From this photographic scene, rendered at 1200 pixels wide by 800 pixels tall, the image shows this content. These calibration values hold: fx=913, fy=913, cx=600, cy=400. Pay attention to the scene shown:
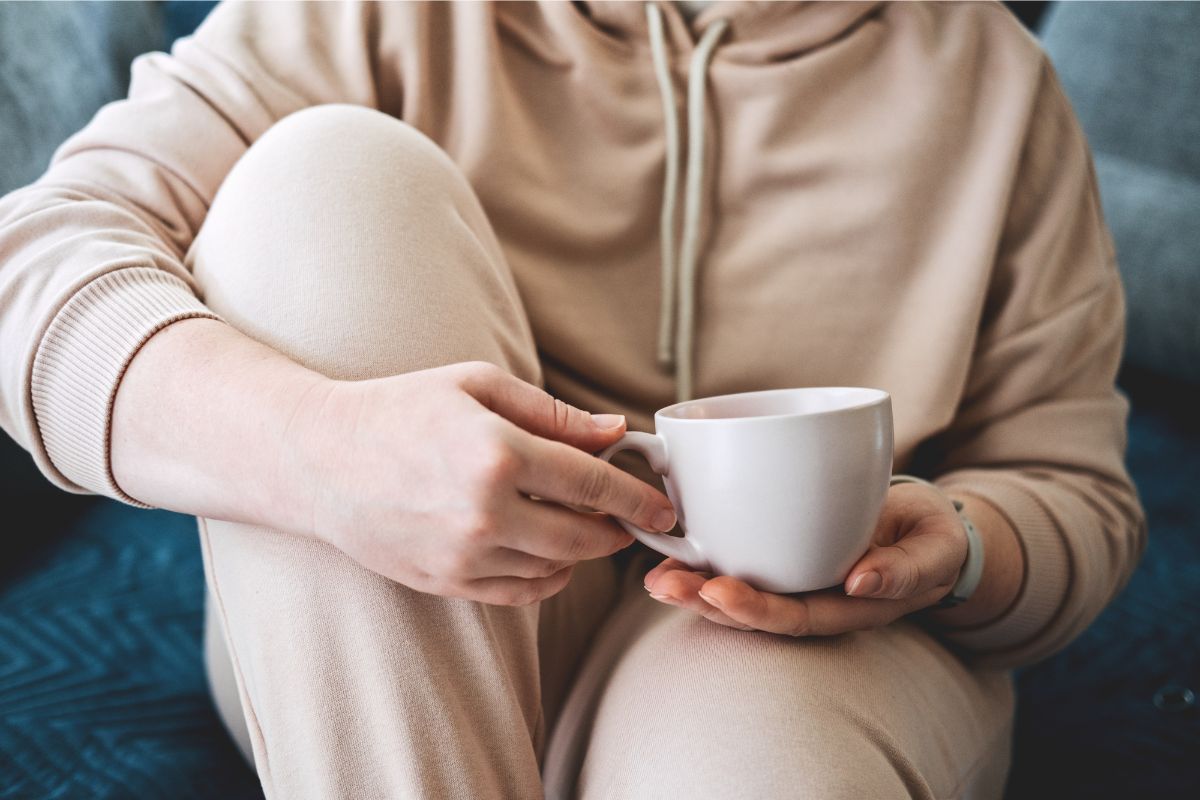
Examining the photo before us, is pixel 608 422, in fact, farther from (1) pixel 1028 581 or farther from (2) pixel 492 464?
(1) pixel 1028 581

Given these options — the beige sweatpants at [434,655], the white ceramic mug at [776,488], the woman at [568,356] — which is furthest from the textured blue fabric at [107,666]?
the white ceramic mug at [776,488]

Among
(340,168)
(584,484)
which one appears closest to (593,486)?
(584,484)

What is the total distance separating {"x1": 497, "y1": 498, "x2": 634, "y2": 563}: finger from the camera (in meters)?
0.42

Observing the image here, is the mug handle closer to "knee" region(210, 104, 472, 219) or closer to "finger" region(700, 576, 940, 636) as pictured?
"finger" region(700, 576, 940, 636)

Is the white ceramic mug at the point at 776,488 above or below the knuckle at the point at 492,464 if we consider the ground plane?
below

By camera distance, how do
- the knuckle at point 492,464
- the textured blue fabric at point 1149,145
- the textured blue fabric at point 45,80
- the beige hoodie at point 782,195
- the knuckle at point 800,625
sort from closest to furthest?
the knuckle at point 492,464
the knuckle at point 800,625
the beige hoodie at point 782,195
the textured blue fabric at point 45,80
the textured blue fabric at point 1149,145

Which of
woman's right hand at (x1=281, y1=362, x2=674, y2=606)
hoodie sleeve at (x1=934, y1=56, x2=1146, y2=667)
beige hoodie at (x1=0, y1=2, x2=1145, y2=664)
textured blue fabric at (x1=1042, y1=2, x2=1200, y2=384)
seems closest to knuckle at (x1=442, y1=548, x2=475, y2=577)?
woman's right hand at (x1=281, y1=362, x2=674, y2=606)

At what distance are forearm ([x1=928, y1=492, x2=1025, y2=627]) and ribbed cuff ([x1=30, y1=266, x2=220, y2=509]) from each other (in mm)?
508

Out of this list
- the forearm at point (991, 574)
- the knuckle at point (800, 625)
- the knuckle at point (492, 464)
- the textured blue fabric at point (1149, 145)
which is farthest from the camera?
the textured blue fabric at point (1149, 145)

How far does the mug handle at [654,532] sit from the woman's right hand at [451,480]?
0.07 ft

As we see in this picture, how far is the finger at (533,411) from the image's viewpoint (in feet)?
1.42

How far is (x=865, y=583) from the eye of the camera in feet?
1.62

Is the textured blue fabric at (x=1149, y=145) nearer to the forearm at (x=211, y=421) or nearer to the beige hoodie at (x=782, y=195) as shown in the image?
the beige hoodie at (x=782, y=195)

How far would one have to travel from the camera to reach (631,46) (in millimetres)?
777
